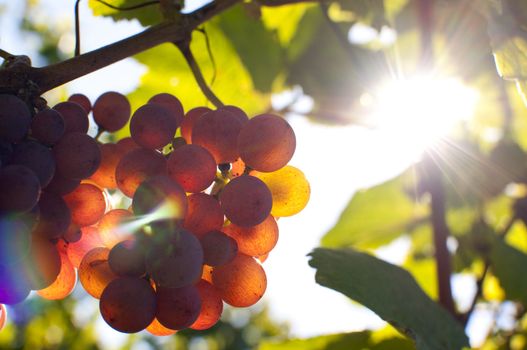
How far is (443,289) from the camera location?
1838 mm

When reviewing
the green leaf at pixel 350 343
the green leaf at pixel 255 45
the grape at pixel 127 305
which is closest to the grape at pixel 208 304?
the grape at pixel 127 305

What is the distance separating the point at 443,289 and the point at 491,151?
100 centimetres

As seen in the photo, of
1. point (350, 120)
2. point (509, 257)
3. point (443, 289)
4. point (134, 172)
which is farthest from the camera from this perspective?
point (350, 120)

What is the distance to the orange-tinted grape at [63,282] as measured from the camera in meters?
1.05

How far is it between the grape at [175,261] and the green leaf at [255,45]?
1312mm

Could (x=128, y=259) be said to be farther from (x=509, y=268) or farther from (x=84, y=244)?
(x=509, y=268)

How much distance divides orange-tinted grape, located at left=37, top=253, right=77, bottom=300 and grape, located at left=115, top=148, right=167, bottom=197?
181 mm

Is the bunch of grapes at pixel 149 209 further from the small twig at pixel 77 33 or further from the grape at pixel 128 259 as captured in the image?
the small twig at pixel 77 33

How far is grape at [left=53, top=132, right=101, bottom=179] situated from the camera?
0.92 meters

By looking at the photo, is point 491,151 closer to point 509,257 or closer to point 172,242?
point 509,257

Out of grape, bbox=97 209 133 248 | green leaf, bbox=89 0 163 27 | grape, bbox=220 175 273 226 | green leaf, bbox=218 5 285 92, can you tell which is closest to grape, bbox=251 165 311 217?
grape, bbox=220 175 273 226

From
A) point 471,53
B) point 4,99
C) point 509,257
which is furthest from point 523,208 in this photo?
point 4,99

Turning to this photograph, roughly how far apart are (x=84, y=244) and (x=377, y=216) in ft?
6.12

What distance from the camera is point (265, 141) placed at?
0.97 meters
